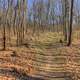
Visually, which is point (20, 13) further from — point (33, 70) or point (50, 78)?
point (50, 78)

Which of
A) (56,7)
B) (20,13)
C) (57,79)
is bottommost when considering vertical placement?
(57,79)

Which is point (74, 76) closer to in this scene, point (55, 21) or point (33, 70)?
point (33, 70)

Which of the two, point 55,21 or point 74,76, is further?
point 55,21

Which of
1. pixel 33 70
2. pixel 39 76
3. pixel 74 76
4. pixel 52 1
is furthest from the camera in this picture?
pixel 52 1

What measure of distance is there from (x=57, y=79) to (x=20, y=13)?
20710 millimetres

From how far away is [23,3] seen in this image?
3022 centimetres

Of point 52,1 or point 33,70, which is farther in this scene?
point 52,1

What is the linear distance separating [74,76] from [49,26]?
62333mm

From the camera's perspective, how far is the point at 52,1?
A: 58.3 m

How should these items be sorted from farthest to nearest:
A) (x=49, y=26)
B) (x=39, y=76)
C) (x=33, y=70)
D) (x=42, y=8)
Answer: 1. (x=49, y=26)
2. (x=42, y=8)
3. (x=33, y=70)
4. (x=39, y=76)

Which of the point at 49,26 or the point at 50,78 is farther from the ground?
the point at 49,26

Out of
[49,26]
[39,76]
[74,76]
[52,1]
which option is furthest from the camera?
[49,26]

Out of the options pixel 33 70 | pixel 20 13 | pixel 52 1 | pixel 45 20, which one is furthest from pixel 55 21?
pixel 33 70

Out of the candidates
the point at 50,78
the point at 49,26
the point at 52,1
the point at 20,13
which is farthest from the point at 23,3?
the point at 49,26
